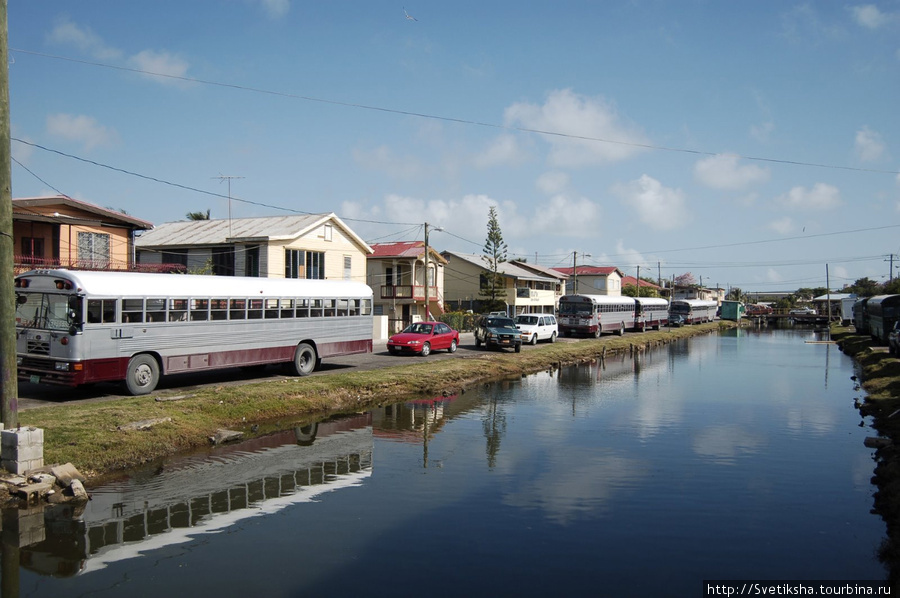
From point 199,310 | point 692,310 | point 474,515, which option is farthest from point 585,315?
point 474,515

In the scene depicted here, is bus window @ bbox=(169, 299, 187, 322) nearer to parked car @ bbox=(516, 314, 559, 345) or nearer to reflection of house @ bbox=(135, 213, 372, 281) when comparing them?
reflection of house @ bbox=(135, 213, 372, 281)

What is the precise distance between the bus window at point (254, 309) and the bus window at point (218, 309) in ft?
3.00

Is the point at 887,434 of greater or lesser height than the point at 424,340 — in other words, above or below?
below

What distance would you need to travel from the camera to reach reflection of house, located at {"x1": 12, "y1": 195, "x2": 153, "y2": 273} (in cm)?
2872

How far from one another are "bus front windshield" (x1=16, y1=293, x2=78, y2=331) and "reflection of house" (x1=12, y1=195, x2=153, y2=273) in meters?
11.5

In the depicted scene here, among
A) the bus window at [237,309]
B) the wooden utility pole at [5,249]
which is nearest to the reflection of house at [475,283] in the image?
the bus window at [237,309]

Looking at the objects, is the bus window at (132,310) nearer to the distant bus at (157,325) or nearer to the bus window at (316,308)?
the distant bus at (157,325)

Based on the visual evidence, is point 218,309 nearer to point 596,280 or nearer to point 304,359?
point 304,359

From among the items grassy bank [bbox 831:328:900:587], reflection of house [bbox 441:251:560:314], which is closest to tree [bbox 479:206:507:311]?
reflection of house [bbox 441:251:560:314]

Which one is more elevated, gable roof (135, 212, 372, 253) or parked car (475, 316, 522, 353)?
gable roof (135, 212, 372, 253)

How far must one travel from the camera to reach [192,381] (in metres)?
21.2

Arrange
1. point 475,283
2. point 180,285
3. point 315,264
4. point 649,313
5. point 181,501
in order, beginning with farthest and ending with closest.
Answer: point 475,283 < point 649,313 < point 315,264 < point 180,285 < point 181,501

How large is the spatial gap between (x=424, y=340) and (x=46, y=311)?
18.1 metres

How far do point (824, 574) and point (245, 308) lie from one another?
17002mm
